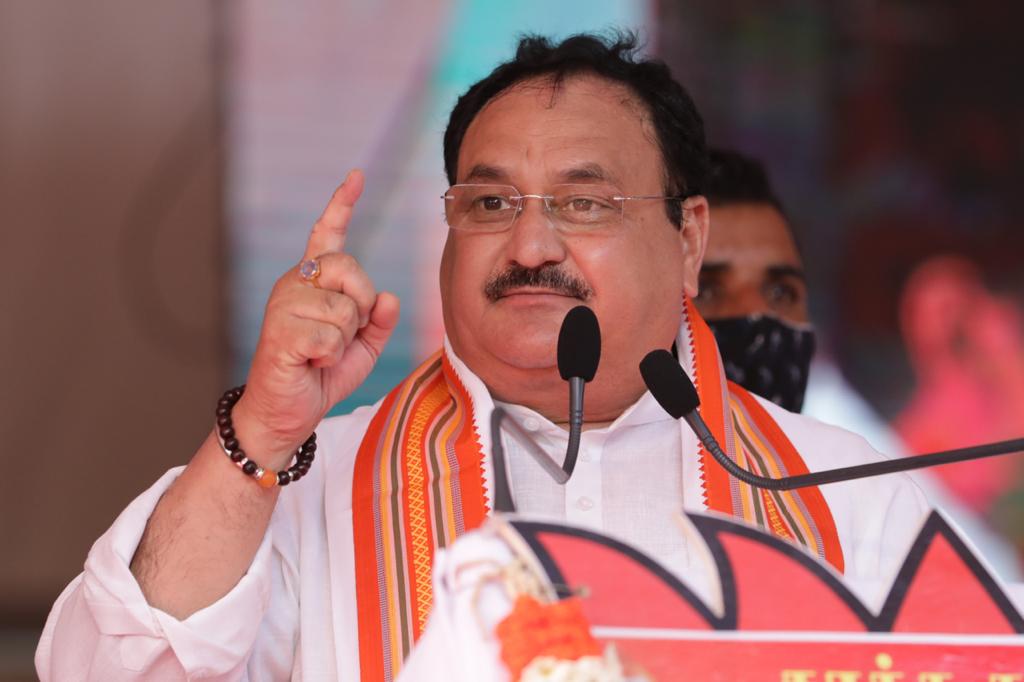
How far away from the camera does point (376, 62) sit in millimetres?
4660

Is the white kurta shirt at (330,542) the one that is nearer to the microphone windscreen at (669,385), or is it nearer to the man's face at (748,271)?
the microphone windscreen at (669,385)

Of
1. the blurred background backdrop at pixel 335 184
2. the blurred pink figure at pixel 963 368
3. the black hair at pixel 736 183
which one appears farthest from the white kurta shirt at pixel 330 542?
the blurred pink figure at pixel 963 368

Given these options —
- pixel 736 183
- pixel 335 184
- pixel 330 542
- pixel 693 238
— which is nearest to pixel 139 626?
pixel 330 542

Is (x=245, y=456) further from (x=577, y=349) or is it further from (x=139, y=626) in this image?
(x=577, y=349)

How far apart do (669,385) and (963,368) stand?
384 cm

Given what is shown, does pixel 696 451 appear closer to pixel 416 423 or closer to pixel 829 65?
pixel 416 423

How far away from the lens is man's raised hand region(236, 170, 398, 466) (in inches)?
68.8

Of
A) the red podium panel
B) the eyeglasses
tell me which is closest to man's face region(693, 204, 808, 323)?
the eyeglasses

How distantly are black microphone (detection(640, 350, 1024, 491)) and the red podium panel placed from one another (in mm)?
142

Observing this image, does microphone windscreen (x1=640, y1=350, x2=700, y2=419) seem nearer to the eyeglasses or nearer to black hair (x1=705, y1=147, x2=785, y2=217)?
the eyeglasses

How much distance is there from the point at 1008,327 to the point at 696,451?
3.32 metres

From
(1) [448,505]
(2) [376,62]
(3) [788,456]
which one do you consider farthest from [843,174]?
(1) [448,505]

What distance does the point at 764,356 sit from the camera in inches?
117

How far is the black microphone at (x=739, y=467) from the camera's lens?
1.33 meters
